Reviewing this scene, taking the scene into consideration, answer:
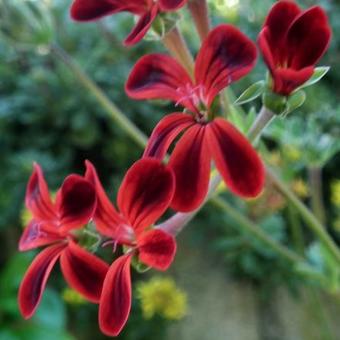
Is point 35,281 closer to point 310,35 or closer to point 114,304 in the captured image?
point 114,304

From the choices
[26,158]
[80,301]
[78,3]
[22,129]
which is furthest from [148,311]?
[78,3]

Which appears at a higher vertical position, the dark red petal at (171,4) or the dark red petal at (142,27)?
the dark red petal at (171,4)

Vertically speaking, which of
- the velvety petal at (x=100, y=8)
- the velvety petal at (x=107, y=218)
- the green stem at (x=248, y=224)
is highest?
the velvety petal at (x=100, y=8)

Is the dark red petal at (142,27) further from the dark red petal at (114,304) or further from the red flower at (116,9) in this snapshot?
the dark red petal at (114,304)

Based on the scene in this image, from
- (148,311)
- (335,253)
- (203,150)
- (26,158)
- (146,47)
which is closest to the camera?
(203,150)

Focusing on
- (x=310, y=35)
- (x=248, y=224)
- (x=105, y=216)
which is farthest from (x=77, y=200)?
(x=248, y=224)

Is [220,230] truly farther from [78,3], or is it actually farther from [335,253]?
[78,3]

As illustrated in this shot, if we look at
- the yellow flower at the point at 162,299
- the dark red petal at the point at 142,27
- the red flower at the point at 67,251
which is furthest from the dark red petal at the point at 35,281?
the yellow flower at the point at 162,299
